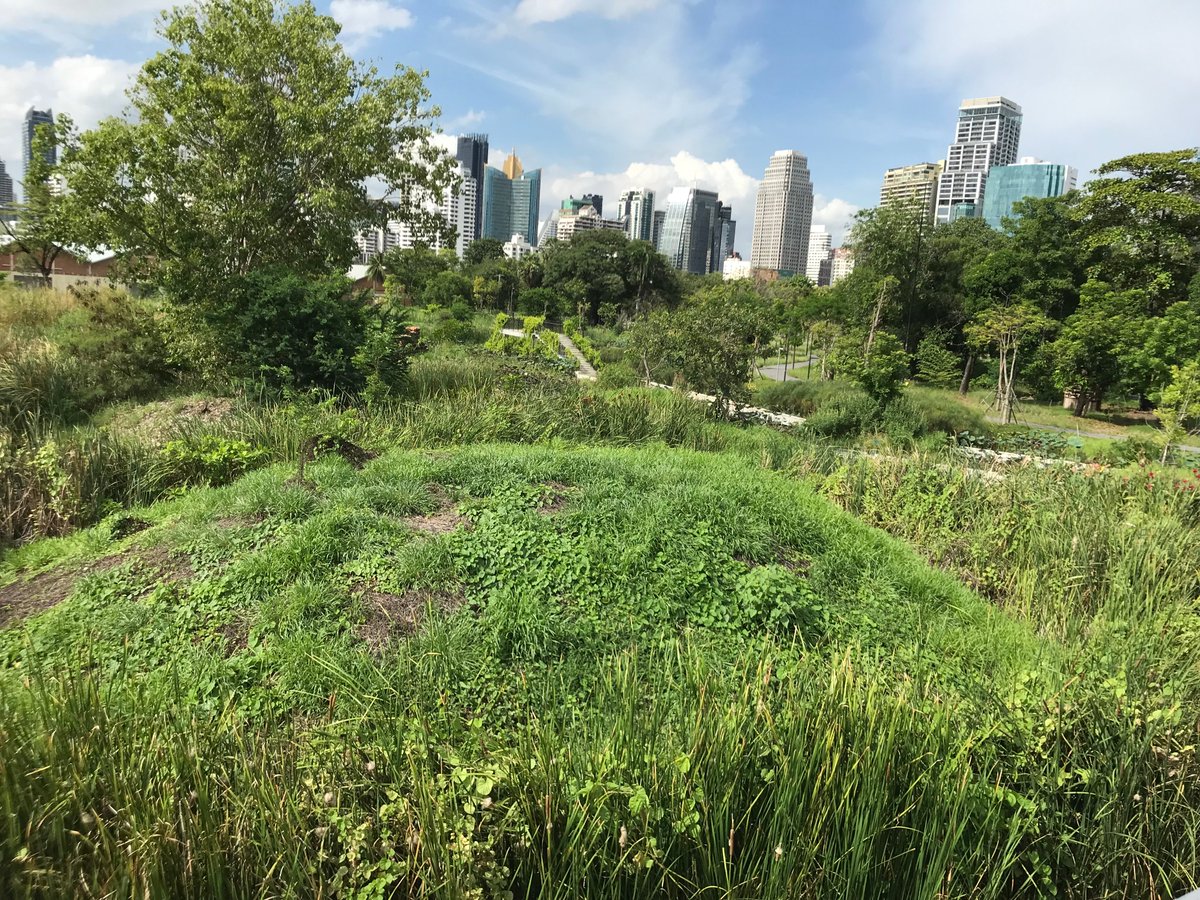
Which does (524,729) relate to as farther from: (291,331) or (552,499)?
(291,331)

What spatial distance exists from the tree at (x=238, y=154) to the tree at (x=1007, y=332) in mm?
16241

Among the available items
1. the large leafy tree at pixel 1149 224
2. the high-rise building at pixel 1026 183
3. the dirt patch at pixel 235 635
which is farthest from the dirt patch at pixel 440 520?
the high-rise building at pixel 1026 183

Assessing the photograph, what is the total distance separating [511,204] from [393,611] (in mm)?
168055

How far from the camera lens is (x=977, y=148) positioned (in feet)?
295

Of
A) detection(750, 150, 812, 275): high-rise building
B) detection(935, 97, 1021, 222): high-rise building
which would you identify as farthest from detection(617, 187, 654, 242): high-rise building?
detection(935, 97, 1021, 222): high-rise building

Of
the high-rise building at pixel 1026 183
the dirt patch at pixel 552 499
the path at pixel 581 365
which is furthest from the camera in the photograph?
the high-rise building at pixel 1026 183

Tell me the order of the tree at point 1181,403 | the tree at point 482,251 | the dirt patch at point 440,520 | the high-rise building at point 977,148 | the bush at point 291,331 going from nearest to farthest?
the dirt patch at point 440,520 < the bush at point 291,331 < the tree at point 1181,403 < the tree at point 482,251 < the high-rise building at point 977,148

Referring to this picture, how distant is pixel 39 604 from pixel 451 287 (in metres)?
33.2

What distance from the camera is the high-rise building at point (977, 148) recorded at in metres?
84.7

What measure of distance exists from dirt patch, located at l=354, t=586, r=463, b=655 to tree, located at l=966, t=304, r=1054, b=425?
18150 mm

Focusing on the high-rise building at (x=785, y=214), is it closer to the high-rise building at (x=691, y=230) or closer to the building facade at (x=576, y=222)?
the high-rise building at (x=691, y=230)

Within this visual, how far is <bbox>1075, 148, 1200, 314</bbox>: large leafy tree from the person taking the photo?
2134cm

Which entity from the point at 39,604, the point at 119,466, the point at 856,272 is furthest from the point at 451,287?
the point at 39,604

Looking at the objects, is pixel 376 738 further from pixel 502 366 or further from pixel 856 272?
pixel 856 272
